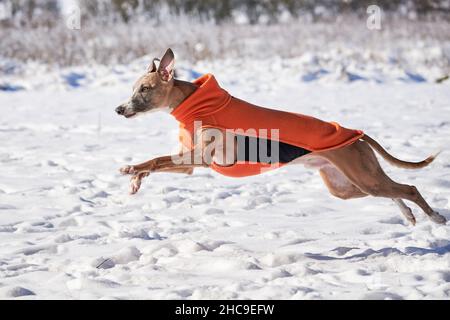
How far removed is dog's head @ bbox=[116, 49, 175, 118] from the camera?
16.0 ft

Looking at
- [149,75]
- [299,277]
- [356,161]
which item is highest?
[149,75]

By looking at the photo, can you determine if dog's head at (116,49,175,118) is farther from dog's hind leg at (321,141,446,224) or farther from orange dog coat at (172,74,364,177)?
dog's hind leg at (321,141,446,224)

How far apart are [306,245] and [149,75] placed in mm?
1681

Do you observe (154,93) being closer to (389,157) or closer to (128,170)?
(128,170)

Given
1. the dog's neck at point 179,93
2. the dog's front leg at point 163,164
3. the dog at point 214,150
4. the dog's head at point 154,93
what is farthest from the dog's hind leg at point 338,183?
the dog's head at point 154,93

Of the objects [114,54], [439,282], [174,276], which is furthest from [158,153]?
[114,54]

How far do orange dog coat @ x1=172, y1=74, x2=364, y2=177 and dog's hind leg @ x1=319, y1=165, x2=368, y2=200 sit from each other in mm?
456

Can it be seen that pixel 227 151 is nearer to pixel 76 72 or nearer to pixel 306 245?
pixel 306 245

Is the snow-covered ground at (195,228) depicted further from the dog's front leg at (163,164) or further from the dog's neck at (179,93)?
the dog's neck at (179,93)

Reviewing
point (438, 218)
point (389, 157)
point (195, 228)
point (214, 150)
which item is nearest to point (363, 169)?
point (389, 157)

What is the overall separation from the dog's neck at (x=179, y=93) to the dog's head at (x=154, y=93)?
3cm

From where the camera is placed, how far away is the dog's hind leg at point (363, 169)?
16.1 ft

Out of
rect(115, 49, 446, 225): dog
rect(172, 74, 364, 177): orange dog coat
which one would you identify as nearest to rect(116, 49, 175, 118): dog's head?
rect(115, 49, 446, 225): dog

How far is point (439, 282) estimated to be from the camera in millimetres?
3990
